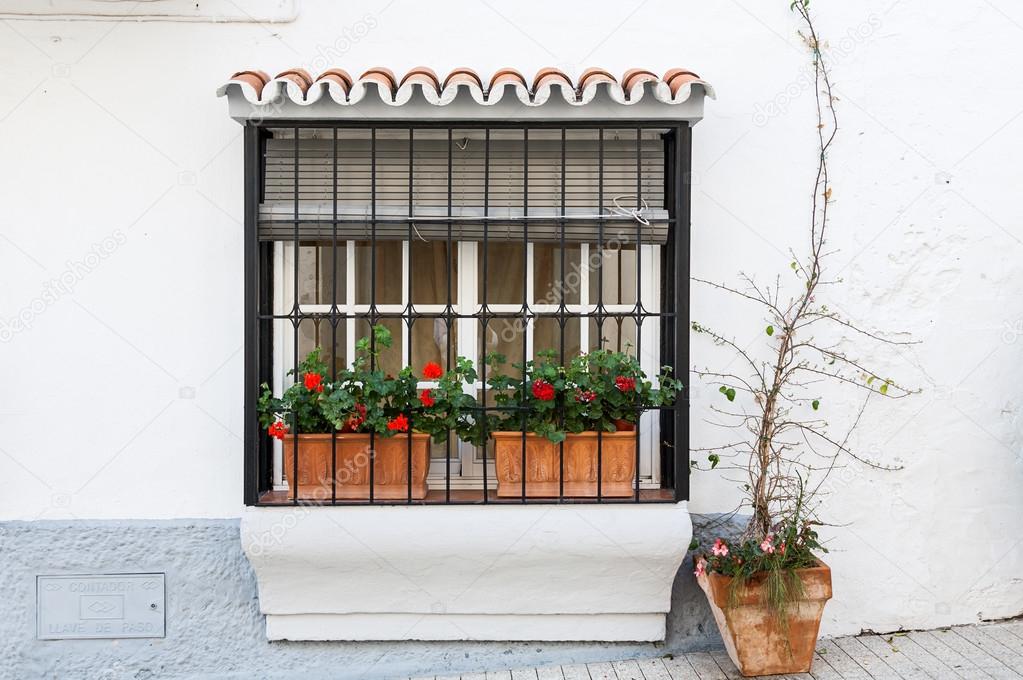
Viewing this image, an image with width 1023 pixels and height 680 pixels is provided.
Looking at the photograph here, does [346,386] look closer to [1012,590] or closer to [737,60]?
[737,60]

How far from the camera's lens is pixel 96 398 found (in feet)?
12.2

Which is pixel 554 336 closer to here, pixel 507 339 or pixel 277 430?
pixel 507 339

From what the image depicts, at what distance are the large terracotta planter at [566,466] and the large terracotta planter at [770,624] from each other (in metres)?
0.57

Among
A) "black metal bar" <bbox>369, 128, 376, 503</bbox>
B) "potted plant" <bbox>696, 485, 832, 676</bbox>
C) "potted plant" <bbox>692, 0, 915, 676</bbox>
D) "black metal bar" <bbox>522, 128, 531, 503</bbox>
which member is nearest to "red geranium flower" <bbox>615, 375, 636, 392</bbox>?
"black metal bar" <bbox>522, 128, 531, 503</bbox>

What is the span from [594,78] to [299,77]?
47.4 inches

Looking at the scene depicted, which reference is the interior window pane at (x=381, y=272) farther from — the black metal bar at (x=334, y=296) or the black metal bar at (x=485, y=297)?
the black metal bar at (x=485, y=297)

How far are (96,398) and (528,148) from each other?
2233 millimetres

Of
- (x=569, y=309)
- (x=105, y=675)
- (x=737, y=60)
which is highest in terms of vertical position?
(x=737, y=60)

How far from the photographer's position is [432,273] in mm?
3869

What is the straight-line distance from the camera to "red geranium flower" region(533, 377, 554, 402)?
3.40 metres

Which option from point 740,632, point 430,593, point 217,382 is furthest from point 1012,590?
point 217,382

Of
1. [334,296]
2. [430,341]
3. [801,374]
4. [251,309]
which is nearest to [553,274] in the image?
[430,341]

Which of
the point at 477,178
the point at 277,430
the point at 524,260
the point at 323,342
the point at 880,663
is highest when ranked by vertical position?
the point at 477,178

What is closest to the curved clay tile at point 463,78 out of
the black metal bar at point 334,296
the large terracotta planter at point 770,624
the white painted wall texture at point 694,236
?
the white painted wall texture at point 694,236
